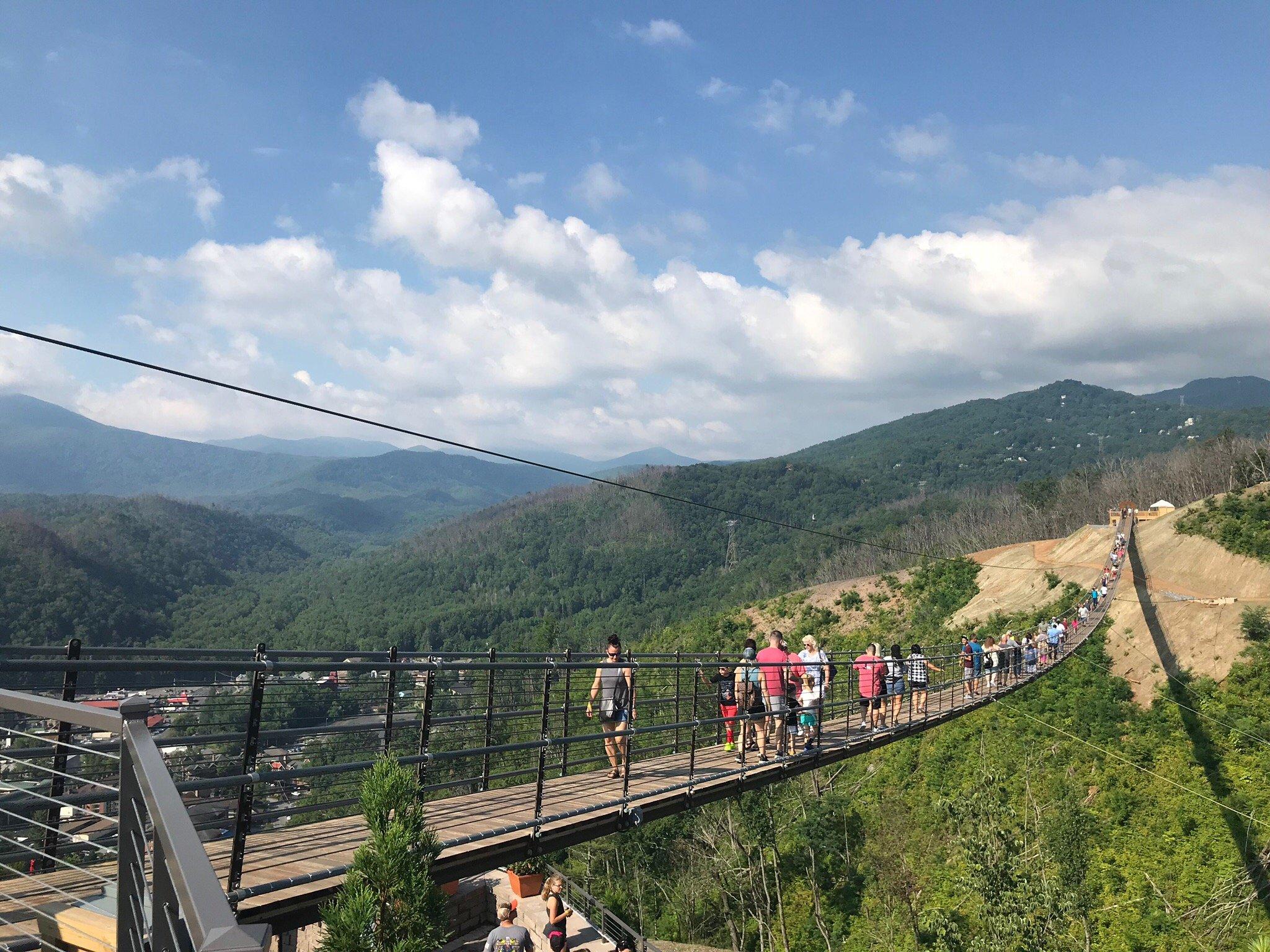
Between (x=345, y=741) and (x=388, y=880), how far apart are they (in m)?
1.31

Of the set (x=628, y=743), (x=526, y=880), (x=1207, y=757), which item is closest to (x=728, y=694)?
(x=628, y=743)

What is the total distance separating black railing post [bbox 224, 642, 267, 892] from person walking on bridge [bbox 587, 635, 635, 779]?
374 centimetres

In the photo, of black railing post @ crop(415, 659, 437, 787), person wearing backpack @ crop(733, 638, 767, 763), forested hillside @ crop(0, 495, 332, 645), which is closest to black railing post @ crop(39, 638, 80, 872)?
black railing post @ crop(415, 659, 437, 787)

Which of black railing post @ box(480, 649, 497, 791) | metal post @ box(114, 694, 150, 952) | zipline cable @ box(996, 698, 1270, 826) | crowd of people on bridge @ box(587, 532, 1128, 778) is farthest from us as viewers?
zipline cable @ box(996, 698, 1270, 826)

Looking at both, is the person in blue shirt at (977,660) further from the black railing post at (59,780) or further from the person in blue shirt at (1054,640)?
the black railing post at (59,780)

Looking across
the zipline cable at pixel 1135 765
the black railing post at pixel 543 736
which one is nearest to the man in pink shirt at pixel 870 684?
the black railing post at pixel 543 736

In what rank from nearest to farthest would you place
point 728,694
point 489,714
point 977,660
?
point 489,714 < point 728,694 < point 977,660

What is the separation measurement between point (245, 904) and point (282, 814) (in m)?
0.47

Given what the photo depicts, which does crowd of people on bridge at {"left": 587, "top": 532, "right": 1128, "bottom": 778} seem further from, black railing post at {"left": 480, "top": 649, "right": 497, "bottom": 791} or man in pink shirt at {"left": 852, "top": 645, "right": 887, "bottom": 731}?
black railing post at {"left": 480, "top": 649, "right": 497, "bottom": 791}

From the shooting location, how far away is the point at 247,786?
3.93m

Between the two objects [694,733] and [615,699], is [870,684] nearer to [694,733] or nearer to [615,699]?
[694,733]

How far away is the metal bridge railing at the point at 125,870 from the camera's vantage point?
132 centimetres

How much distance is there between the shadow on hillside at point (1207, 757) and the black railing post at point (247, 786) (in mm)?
21224

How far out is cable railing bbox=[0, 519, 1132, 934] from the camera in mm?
Answer: 3793
